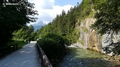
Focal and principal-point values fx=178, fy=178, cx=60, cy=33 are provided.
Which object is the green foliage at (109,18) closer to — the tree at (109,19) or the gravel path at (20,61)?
the tree at (109,19)

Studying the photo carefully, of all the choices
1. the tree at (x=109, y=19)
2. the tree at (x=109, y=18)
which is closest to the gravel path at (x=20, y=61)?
the tree at (x=109, y=19)

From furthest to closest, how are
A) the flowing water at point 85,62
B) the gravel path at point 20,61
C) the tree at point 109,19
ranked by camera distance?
the flowing water at point 85,62
the tree at point 109,19
the gravel path at point 20,61

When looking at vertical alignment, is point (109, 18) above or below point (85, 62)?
above

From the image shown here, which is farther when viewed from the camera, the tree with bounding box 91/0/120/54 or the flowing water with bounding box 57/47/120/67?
the flowing water with bounding box 57/47/120/67

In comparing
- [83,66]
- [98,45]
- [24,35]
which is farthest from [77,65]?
[24,35]

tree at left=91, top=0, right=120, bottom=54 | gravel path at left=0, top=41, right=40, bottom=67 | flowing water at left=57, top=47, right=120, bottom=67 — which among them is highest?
tree at left=91, top=0, right=120, bottom=54

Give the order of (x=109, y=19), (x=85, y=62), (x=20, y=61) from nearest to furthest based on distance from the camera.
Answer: (x=20, y=61) → (x=109, y=19) → (x=85, y=62)

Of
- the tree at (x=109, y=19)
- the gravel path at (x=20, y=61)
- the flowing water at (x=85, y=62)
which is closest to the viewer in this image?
the gravel path at (x=20, y=61)

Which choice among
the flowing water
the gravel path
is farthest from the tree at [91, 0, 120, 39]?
the flowing water

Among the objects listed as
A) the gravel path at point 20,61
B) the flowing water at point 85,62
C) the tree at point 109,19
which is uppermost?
the tree at point 109,19

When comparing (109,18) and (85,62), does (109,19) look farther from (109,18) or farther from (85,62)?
(85,62)

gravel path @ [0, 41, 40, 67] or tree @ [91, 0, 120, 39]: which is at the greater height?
tree @ [91, 0, 120, 39]

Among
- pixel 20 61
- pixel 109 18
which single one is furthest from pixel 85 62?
pixel 20 61

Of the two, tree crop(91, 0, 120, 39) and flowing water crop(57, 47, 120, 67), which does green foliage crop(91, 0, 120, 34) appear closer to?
tree crop(91, 0, 120, 39)
